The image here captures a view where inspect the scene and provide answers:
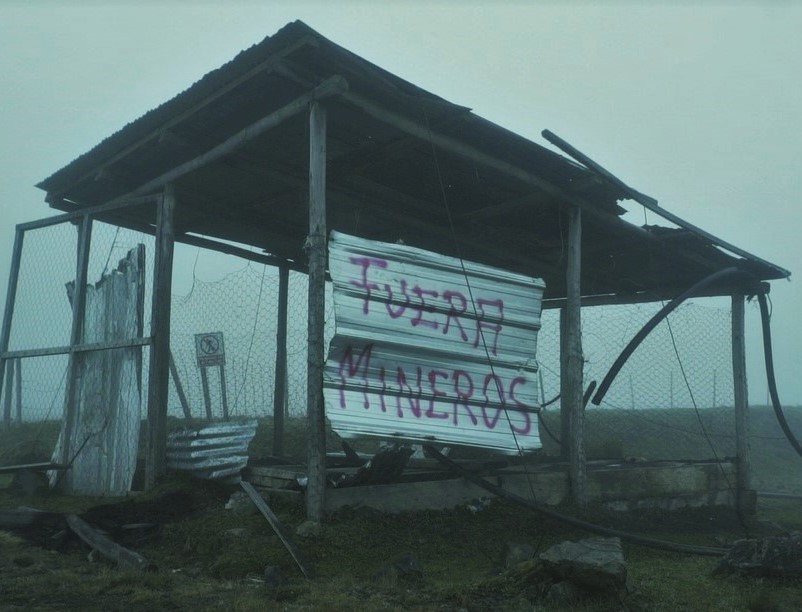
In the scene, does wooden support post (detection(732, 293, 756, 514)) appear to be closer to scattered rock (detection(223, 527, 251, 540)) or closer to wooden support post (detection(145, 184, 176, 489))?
scattered rock (detection(223, 527, 251, 540))

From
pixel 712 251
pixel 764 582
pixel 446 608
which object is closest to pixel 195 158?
pixel 446 608

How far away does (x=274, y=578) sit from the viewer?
466 centimetres

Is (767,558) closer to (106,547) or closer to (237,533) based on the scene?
(237,533)

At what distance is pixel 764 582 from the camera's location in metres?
5.11

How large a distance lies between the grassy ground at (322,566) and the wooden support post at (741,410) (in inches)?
107

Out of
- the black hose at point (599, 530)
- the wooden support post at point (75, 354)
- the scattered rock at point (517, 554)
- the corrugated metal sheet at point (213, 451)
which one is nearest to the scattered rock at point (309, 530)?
the black hose at point (599, 530)

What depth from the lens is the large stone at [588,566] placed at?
437 cm

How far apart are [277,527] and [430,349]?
1.94m

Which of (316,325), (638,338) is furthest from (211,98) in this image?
(638,338)

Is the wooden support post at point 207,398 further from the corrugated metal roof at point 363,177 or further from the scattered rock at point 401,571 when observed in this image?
the scattered rock at point 401,571

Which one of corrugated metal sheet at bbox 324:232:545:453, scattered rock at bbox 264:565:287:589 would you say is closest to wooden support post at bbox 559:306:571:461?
corrugated metal sheet at bbox 324:232:545:453

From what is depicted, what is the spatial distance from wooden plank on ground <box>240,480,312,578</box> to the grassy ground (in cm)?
5

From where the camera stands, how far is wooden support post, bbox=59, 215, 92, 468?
803 centimetres

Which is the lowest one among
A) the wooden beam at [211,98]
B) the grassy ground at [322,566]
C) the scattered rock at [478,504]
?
the grassy ground at [322,566]
